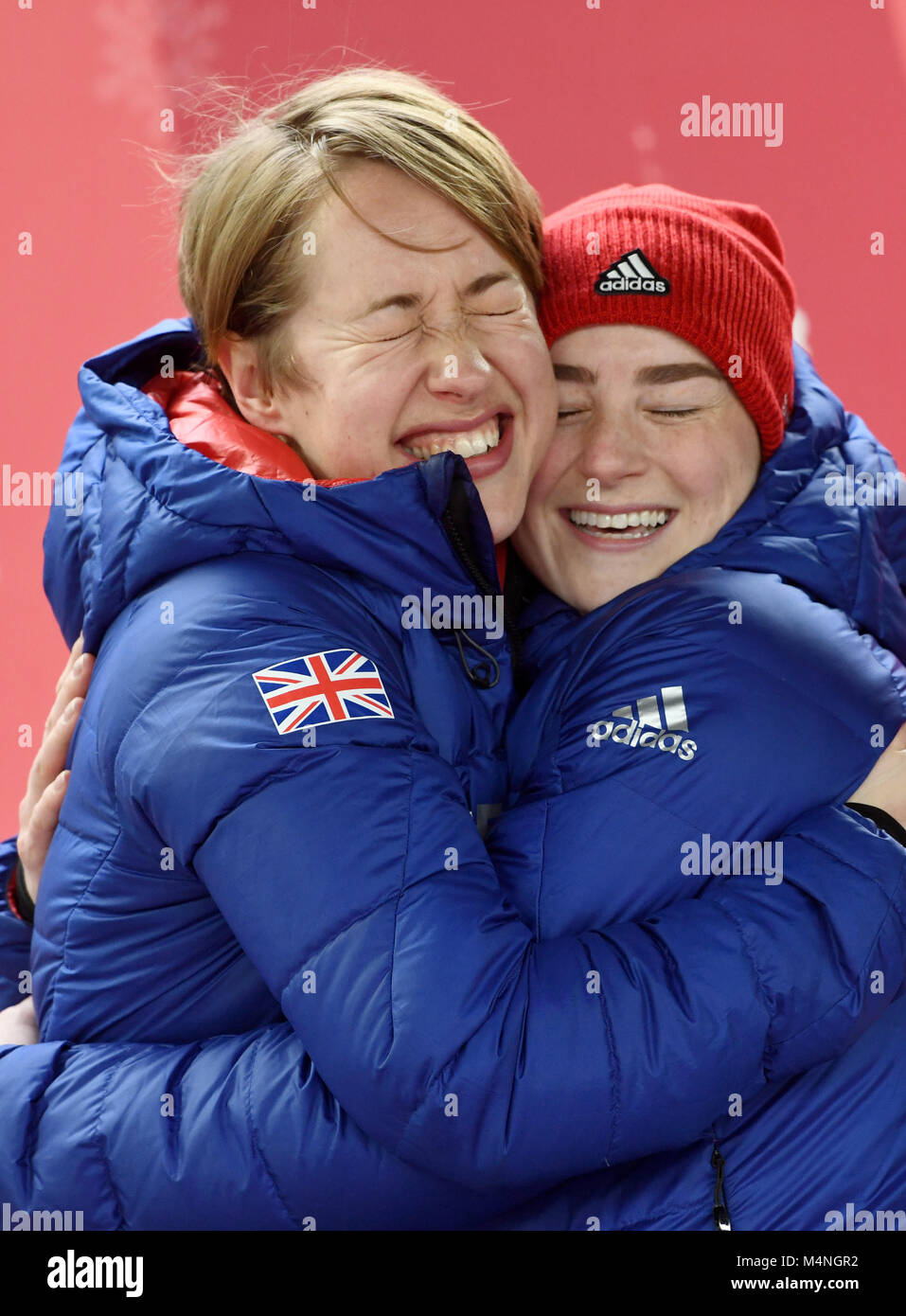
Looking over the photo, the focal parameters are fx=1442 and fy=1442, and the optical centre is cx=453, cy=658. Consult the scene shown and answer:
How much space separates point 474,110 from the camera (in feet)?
7.94

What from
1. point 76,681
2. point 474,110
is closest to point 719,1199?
point 76,681

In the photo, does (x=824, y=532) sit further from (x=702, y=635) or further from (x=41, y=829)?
(x=41, y=829)

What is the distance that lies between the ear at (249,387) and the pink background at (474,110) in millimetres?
910

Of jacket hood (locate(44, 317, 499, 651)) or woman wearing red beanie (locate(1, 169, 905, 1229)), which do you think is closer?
woman wearing red beanie (locate(1, 169, 905, 1229))

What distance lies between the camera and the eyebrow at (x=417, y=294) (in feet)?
4.81

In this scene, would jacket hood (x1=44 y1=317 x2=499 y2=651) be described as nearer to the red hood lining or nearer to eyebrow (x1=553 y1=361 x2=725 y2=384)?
the red hood lining

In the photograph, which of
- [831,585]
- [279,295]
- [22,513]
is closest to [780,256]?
[831,585]

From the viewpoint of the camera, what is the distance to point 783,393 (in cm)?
171

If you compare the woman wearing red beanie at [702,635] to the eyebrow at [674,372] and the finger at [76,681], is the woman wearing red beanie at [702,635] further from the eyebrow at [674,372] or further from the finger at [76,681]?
the finger at [76,681]

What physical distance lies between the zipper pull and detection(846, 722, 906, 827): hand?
1.20 feet

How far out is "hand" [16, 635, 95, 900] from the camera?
1.54m

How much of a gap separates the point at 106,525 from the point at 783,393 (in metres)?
0.82

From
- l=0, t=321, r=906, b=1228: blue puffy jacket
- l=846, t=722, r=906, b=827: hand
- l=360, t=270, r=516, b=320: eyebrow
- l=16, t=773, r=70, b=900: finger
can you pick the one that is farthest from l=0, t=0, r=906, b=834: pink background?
l=846, t=722, r=906, b=827: hand

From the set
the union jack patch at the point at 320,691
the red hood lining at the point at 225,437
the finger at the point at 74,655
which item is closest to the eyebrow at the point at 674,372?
the red hood lining at the point at 225,437
